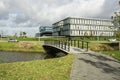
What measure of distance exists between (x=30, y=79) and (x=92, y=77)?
3.77 m

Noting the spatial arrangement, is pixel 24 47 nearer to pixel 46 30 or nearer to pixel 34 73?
pixel 34 73

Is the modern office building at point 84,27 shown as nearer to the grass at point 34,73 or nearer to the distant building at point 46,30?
the distant building at point 46,30

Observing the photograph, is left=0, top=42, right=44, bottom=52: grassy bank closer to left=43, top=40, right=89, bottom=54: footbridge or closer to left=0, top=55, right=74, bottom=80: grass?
left=43, top=40, right=89, bottom=54: footbridge

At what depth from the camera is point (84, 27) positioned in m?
122

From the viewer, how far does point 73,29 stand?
118188 millimetres

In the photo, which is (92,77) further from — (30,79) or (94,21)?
(94,21)

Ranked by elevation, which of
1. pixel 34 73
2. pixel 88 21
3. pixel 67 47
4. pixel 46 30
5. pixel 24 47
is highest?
pixel 88 21

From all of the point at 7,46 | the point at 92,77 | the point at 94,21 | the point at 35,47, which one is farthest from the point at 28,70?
the point at 94,21

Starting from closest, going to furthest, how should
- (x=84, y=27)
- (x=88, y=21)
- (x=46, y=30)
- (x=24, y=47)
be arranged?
(x=24, y=47)
(x=84, y=27)
(x=88, y=21)
(x=46, y=30)

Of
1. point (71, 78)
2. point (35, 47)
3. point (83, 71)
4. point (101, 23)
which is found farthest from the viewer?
point (101, 23)

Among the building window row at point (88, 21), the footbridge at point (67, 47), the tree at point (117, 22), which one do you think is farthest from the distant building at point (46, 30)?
the tree at point (117, 22)

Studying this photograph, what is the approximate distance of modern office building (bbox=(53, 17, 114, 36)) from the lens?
119 meters

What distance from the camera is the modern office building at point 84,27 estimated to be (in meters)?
119

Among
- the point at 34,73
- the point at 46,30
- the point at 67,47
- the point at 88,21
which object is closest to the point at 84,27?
the point at 88,21
